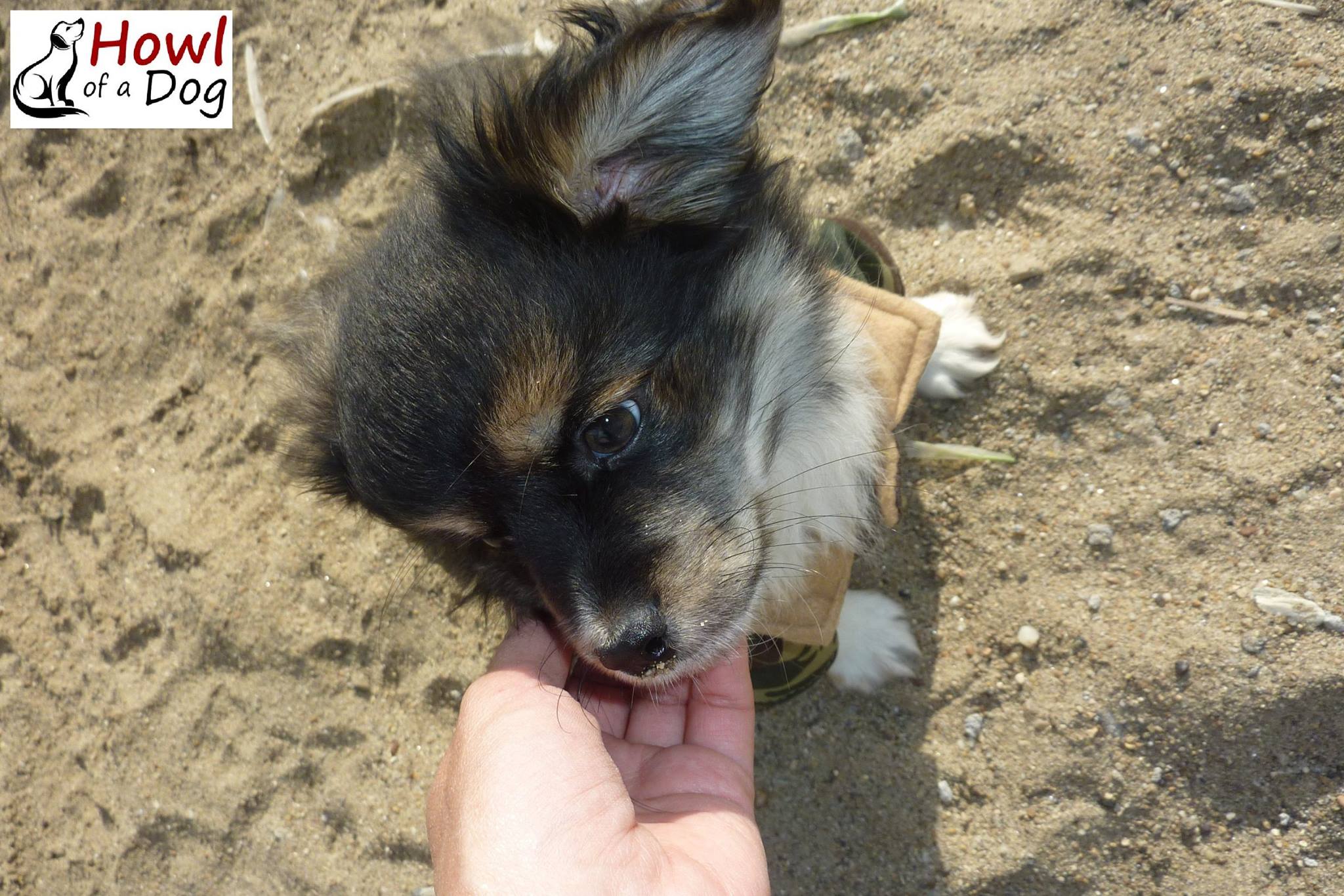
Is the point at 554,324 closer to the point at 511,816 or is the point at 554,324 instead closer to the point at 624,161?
the point at 624,161

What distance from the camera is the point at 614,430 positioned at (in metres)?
1.99

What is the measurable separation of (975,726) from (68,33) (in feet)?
15.3

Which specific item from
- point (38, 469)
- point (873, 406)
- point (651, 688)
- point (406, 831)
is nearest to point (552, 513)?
point (651, 688)

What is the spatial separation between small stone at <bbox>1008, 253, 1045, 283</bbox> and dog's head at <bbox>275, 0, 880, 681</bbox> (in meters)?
1.09

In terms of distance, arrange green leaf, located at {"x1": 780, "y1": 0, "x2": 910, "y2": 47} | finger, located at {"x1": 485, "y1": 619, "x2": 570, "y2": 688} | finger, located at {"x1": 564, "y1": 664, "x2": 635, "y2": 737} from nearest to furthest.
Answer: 1. finger, located at {"x1": 485, "y1": 619, "x2": 570, "y2": 688}
2. finger, located at {"x1": 564, "y1": 664, "x2": 635, "y2": 737}
3. green leaf, located at {"x1": 780, "y1": 0, "x2": 910, "y2": 47}

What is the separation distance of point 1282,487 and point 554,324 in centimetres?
216

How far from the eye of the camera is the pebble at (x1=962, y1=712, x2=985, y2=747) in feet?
9.11

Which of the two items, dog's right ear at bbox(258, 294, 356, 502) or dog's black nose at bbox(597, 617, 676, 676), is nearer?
dog's black nose at bbox(597, 617, 676, 676)

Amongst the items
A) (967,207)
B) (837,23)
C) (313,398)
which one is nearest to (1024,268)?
(967,207)

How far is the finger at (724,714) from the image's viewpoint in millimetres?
2391

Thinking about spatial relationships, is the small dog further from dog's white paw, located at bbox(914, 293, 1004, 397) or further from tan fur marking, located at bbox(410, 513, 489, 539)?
dog's white paw, located at bbox(914, 293, 1004, 397)

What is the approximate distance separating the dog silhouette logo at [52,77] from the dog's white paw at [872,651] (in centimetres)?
393

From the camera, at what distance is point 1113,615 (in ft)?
8.74
